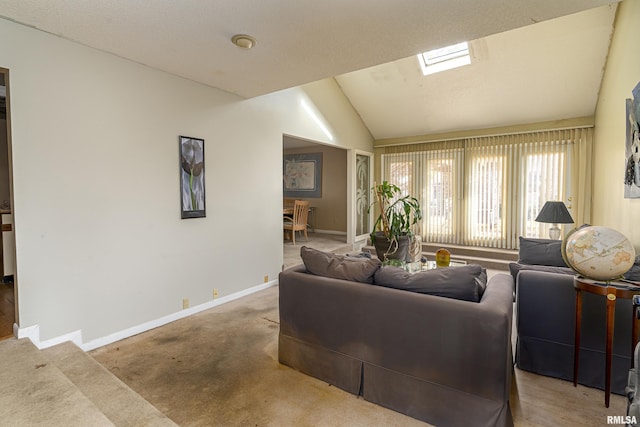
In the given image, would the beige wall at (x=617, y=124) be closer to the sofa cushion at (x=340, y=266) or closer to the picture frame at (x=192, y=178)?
the sofa cushion at (x=340, y=266)

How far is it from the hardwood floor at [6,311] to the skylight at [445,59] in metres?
5.46

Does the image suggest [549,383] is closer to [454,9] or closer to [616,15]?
[454,9]

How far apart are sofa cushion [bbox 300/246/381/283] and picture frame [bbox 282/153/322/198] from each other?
605 centimetres

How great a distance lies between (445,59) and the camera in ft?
15.9

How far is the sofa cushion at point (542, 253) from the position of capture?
10.7 feet

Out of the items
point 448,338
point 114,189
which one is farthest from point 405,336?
point 114,189

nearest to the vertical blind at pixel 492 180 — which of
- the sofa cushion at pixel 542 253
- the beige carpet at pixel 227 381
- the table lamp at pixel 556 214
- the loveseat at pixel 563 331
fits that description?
the table lamp at pixel 556 214

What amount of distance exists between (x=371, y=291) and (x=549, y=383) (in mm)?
1447

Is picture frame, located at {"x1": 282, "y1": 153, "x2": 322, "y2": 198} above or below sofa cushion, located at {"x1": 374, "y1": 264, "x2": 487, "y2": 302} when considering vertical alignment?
above

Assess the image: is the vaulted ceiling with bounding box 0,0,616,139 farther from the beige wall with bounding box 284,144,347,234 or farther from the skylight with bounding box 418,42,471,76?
the beige wall with bounding box 284,144,347,234

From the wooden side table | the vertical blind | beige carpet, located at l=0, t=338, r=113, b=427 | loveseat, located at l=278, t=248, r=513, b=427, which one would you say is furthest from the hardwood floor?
the vertical blind

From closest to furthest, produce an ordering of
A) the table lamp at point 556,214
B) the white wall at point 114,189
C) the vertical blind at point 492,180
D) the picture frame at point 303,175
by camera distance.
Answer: the white wall at point 114,189
the table lamp at point 556,214
the vertical blind at point 492,180
the picture frame at point 303,175

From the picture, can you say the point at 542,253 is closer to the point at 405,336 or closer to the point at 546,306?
the point at 546,306

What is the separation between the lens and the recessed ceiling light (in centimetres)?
239
